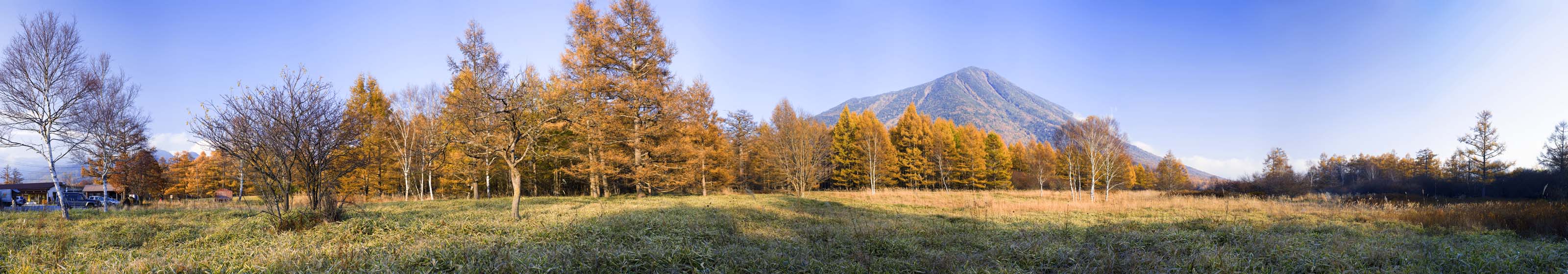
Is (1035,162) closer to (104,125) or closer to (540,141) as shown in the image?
(540,141)

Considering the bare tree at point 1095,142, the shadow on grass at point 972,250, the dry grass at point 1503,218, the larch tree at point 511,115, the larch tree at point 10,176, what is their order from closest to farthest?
the shadow on grass at point 972,250, the dry grass at point 1503,218, the larch tree at point 511,115, the bare tree at point 1095,142, the larch tree at point 10,176

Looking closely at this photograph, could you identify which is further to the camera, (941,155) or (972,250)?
(941,155)

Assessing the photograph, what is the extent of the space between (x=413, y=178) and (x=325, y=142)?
1825 cm

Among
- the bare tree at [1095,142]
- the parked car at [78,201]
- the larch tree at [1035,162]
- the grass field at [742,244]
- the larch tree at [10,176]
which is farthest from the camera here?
the larch tree at [10,176]

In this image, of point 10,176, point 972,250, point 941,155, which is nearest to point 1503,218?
point 972,250

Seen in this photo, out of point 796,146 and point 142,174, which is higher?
point 796,146

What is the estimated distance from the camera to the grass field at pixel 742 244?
17.3 ft

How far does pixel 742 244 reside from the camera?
7246mm

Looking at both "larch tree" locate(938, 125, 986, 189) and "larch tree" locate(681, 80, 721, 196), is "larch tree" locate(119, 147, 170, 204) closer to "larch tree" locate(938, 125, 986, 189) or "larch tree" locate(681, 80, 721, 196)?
"larch tree" locate(681, 80, 721, 196)

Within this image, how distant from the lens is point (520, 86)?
1071 centimetres

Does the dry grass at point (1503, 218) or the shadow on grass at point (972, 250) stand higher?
the shadow on grass at point (972, 250)

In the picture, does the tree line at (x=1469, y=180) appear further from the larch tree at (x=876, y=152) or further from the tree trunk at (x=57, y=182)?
the tree trunk at (x=57, y=182)

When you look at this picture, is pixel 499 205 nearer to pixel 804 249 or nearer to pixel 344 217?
pixel 344 217

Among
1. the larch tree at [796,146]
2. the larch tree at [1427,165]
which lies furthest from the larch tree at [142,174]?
the larch tree at [1427,165]
